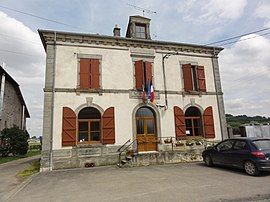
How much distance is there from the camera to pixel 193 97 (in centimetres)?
1445

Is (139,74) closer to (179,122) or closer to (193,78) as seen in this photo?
(179,122)

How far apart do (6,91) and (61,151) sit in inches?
608

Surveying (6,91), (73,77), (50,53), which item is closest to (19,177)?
(73,77)

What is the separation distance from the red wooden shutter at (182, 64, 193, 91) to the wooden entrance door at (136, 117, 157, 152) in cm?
331

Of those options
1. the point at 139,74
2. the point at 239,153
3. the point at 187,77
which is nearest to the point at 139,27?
the point at 139,74

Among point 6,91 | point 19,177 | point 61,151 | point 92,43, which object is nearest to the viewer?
point 19,177

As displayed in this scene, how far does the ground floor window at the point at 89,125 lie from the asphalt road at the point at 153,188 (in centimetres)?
366

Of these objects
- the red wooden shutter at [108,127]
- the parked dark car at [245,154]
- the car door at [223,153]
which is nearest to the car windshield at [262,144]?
the parked dark car at [245,154]

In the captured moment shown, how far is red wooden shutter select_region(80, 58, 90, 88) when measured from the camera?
41.1 feet

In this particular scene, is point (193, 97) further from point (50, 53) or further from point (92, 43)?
point (50, 53)

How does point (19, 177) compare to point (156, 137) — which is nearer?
point (19, 177)

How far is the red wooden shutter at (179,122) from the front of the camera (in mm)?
13555

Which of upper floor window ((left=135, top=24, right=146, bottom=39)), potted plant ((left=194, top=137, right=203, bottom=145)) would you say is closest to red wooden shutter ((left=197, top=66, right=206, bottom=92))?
potted plant ((left=194, top=137, right=203, bottom=145))

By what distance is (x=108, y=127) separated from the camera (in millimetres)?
12383
